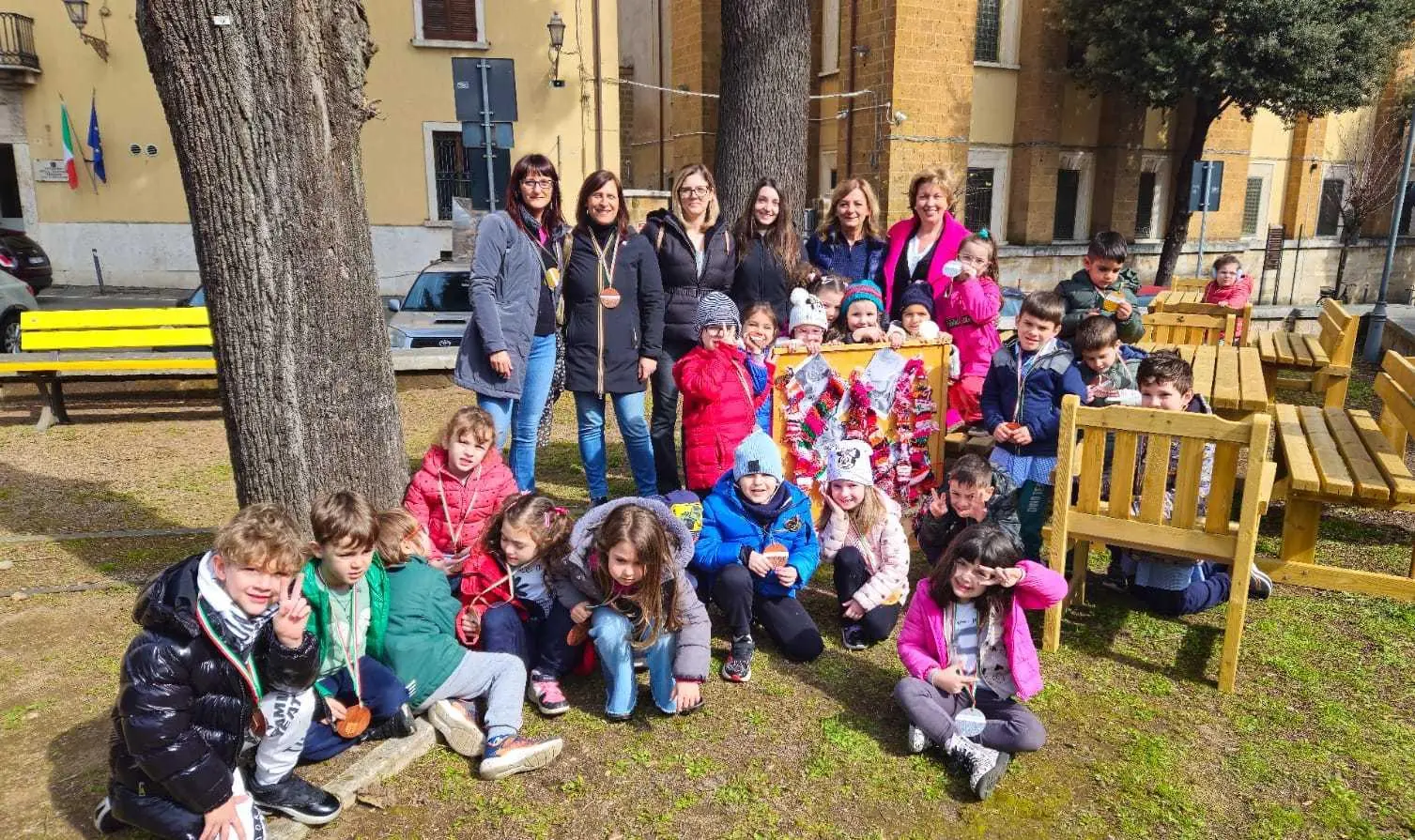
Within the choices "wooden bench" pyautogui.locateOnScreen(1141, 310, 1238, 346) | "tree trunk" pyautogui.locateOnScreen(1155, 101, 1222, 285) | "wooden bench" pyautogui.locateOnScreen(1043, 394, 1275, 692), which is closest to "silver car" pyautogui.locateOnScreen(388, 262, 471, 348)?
"wooden bench" pyautogui.locateOnScreen(1141, 310, 1238, 346)

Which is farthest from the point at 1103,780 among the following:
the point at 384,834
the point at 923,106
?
the point at 923,106

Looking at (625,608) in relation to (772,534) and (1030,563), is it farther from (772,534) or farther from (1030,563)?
(1030,563)

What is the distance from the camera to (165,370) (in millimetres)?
8562

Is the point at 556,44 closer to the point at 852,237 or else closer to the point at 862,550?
the point at 852,237

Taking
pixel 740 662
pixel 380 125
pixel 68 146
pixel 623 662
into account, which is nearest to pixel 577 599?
pixel 623 662

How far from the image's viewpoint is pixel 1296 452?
15.4 ft

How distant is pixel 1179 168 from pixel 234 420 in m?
24.6

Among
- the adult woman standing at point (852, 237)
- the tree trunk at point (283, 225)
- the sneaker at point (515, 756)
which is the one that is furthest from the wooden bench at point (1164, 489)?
the tree trunk at point (283, 225)

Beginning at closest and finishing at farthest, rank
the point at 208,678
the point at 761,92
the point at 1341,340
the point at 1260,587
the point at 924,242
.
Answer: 1. the point at 208,678
2. the point at 1260,587
3. the point at 924,242
4. the point at 1341,340
5. the point at 761,92

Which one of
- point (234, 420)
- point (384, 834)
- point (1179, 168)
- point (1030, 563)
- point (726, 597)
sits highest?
point (1179, 168)

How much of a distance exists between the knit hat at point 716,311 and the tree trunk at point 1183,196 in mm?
19839

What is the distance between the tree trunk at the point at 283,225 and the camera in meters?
3.80

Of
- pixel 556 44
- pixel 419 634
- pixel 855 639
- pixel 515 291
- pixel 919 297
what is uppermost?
pixel 556 44

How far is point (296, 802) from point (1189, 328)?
27.2 ft
